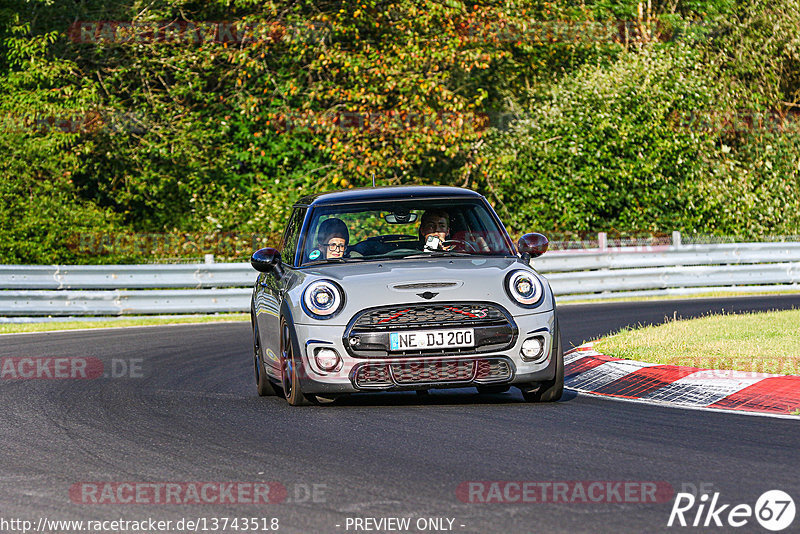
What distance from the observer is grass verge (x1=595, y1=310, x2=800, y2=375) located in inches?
394

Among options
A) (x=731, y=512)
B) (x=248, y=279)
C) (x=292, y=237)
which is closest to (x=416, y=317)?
(x=292, y=237)

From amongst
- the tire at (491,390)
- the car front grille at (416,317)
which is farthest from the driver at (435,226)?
the car front grille at (416,317)

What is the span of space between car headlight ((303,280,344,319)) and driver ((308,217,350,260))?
2.87ft

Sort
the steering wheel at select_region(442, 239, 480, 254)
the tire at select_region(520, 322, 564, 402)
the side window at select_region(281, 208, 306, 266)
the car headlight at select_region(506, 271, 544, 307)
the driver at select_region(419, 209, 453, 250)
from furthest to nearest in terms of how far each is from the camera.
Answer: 1. the side window at select_region(281, 208, 306, 266)
2. the driver at select_region(419, 209, 453, 250)
3. the steering wheel at select_region(442, 239, 480, 254)
4. the tire at select_region(520, 322, 564, 402)
5. the car headlight at select_region(506, 271, 544, 307)

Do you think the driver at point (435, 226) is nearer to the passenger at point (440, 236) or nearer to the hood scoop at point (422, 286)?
the passenger at point (440, 236)

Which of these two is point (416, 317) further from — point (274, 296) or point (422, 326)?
point (274, 296)

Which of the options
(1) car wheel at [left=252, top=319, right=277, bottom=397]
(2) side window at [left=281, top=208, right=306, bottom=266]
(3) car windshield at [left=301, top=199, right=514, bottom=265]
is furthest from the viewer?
(1) car wheel at [left=252, top=319, right=277, bottom=397]

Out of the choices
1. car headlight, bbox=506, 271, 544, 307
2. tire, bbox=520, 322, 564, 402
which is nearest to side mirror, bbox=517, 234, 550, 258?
car headlight, bbox=506, 271, 544, 307

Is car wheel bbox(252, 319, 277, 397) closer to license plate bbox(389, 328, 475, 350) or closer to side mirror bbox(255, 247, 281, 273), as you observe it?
side mirror bbox(255, 247, 281, 273)

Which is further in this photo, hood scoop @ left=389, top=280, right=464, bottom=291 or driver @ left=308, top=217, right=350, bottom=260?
driver @ left=308, top=217, right=350, bottom=260

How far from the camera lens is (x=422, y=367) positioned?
866cm

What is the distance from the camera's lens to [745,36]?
35156mm

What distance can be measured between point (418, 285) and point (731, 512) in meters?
3.76

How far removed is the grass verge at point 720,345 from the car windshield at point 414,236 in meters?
1.82
